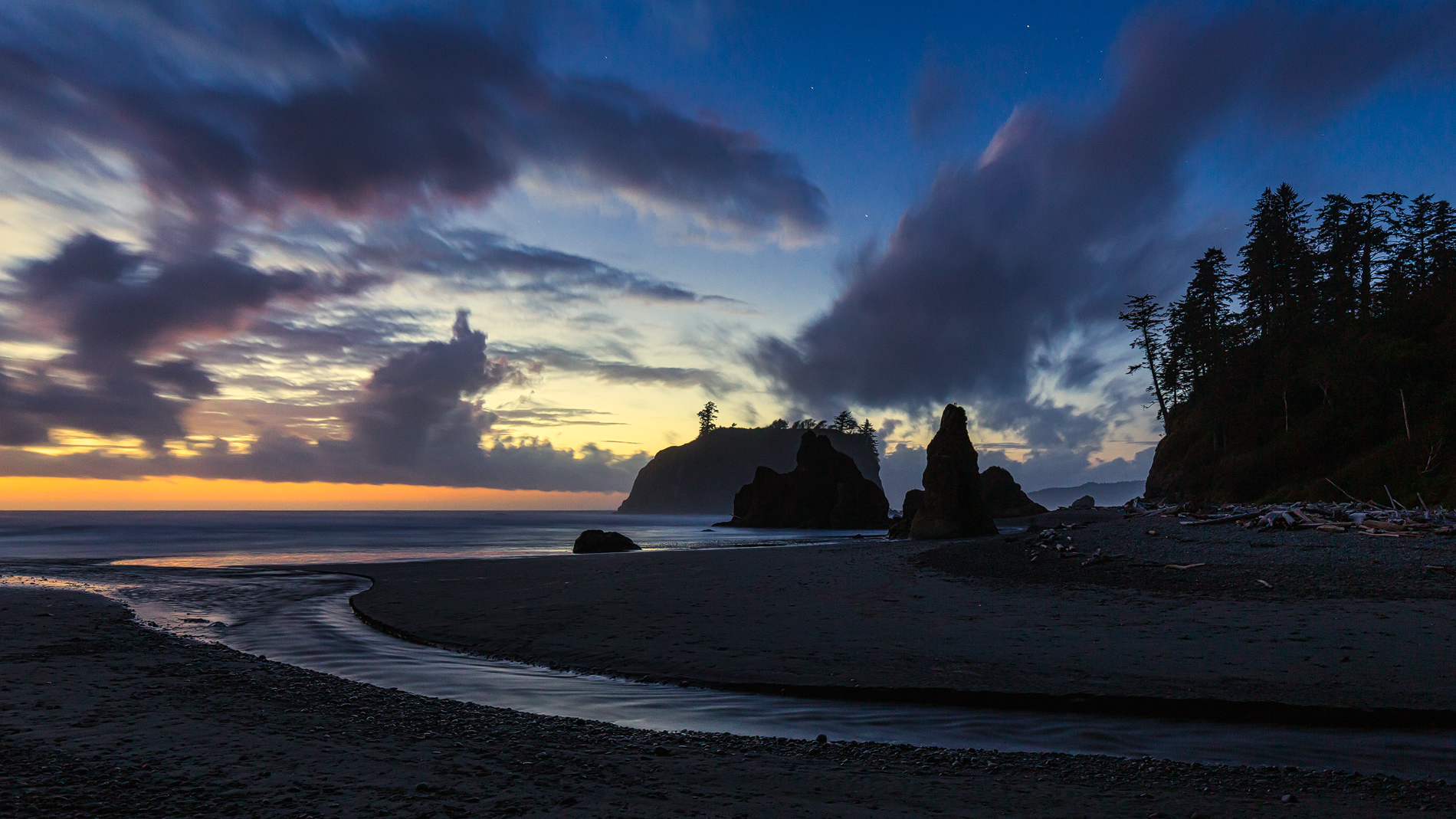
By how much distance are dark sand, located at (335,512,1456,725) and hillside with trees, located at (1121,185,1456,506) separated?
1902cm

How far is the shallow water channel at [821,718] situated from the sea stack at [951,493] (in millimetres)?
31612

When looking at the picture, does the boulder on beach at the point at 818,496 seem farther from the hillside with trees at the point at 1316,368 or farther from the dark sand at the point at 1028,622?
the dark sand at the point at 1028,622

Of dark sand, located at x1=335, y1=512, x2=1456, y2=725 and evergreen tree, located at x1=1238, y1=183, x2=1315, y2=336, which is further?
evergreen tree, located at x1=1238, y1=183, x2=1315, y2=336

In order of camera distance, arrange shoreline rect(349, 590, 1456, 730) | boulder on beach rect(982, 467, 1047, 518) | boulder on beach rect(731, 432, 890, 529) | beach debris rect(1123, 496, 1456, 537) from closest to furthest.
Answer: shoreline rect(349, 590, 1456, 730) < beach debris rect(1123, 496, 1456, 537) < boulder on beach rect(982, 467, 1047, 518) < boulder on beach rect(731, 432, 890, 529)

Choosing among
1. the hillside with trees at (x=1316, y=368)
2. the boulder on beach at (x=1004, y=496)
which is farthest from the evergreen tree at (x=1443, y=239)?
the boulder on beach at (x=1004, y=496)

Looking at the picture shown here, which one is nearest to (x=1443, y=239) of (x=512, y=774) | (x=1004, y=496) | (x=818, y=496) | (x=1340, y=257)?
(x=1340, y=257)

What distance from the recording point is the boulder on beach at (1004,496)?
69.0 metres

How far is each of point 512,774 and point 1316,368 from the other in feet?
171

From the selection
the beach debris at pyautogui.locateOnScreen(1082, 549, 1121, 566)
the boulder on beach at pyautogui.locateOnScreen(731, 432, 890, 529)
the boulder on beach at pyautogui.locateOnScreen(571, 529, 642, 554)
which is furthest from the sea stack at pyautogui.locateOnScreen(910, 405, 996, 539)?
the boulder on beach at pyautogui.locateOnScreen(731, 432, 890, 529)

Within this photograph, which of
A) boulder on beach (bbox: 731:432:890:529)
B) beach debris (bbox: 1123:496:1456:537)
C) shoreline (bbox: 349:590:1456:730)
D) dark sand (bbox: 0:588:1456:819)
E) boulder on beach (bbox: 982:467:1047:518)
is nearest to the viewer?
dark sand (bbox: 0:588:1456:819)

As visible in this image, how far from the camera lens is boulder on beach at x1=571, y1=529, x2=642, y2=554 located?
37469 mm

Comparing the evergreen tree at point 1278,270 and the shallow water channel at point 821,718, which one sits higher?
the evergreen tree at point 1278,270

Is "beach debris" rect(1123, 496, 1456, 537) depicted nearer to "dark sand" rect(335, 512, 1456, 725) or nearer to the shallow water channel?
"dark sand" rect(335, 512, 1456, 725)

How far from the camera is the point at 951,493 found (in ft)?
127
